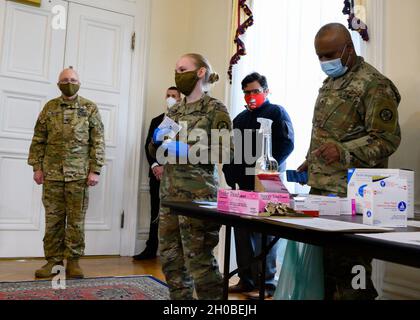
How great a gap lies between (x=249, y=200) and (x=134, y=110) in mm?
3125

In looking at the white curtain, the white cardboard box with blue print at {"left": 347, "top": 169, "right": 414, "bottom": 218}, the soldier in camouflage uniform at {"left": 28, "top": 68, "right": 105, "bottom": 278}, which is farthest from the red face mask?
the white cardboard box with blue print at {"left": 347, "top": 169, "right": 414, "bottom": 218}

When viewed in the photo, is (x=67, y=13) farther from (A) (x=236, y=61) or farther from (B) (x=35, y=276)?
(B) (x=35, y=276)

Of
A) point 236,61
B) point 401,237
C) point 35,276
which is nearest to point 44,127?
point 35,276

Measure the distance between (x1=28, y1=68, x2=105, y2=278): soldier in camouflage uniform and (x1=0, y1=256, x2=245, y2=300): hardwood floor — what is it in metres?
0.19

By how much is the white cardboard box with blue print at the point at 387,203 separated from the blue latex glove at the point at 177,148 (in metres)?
0.96

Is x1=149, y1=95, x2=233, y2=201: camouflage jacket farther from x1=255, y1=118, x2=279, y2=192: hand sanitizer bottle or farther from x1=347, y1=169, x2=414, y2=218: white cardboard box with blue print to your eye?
x1=347, y1=169, x2=414, y2=218: white cardboard box with blue print

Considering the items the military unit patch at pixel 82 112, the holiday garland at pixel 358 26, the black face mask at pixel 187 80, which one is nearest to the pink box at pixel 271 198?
the black face mask at pixel 187 80

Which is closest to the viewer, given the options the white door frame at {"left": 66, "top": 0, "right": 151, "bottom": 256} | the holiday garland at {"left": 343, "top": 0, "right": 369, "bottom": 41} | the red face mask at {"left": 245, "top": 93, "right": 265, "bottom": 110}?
the holiday garland at {"left": 343, "top": 0, "right": 369, "bottom": 41}

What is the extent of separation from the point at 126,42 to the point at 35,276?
7.71 ft

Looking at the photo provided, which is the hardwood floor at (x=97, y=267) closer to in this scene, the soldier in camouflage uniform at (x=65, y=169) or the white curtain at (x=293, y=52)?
the soldier in camouflage uniform at (x=65, y=169)

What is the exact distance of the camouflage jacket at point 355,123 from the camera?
1.58 metres

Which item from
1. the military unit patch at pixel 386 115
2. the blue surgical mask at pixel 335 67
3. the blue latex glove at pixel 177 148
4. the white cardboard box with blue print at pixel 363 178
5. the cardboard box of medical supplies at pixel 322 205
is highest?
the blue surgical mask at pixel 335 67

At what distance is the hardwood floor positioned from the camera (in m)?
3.08

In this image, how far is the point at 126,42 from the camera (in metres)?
4.21
